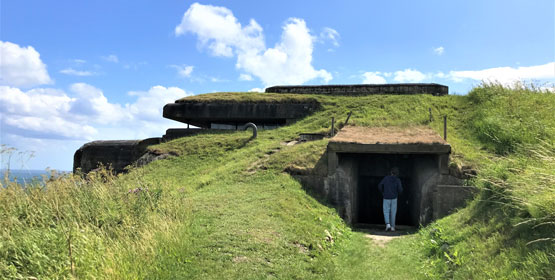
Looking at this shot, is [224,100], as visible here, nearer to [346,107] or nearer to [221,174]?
[346,107]

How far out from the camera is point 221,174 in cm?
1203

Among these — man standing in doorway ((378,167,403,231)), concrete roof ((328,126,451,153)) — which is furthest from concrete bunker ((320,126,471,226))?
man standing in doorway ((378,167,403,231))

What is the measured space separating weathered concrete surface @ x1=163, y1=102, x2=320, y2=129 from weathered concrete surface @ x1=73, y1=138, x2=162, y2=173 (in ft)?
6.44

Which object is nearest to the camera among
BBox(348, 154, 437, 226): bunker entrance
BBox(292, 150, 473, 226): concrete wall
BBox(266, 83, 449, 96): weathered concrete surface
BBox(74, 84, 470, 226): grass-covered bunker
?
BBox(292, 150, 473, 226): concrete wall

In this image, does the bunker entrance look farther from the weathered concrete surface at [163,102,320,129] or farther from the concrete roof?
the weathered concrete surface at [163,102,320,129]

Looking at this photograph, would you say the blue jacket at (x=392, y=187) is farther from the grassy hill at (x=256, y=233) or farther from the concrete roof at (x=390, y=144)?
the grassy hill at (x=256, y=233)

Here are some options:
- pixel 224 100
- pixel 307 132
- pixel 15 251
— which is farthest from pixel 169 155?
pixel 15 251

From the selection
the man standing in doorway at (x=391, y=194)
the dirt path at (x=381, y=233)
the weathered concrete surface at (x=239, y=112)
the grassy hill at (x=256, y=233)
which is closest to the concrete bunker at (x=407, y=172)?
the dirt path at (x=381, y=233)

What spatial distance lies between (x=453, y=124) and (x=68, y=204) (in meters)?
13.2

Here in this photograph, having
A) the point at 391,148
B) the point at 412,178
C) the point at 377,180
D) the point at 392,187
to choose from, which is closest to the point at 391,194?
the point at 392,187

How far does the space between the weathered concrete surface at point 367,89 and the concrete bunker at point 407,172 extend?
18.3ft

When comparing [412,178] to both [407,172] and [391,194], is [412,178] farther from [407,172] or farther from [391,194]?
[391,194]

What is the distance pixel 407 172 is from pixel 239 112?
336 inches

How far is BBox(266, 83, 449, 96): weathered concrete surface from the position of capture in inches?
712
